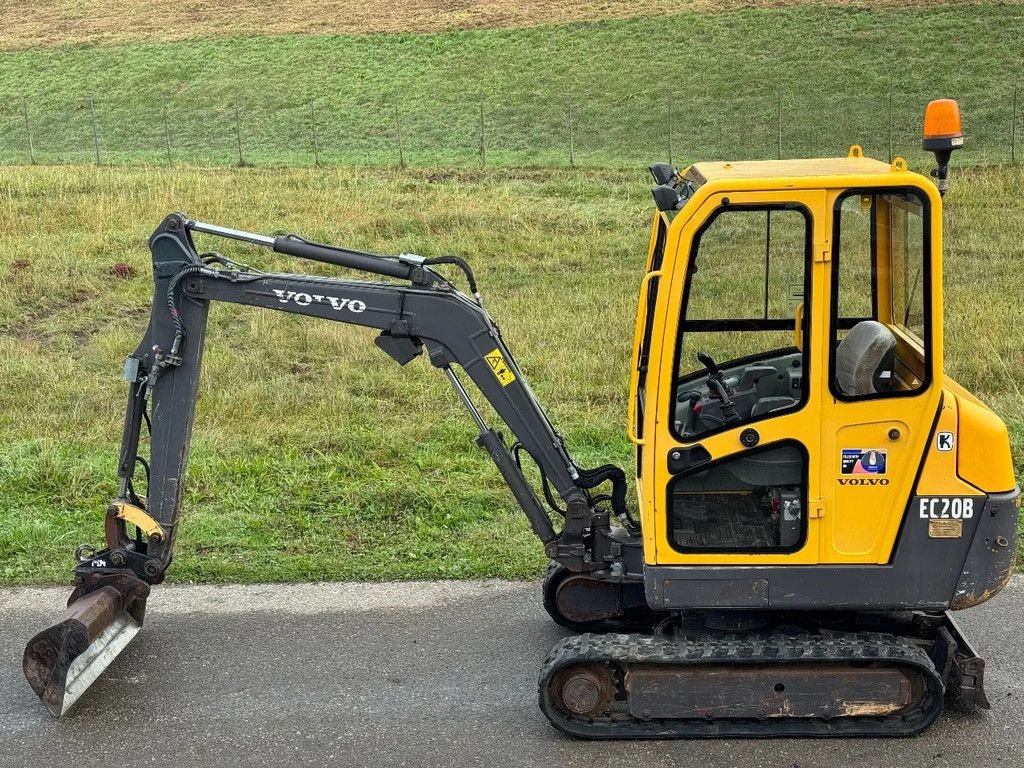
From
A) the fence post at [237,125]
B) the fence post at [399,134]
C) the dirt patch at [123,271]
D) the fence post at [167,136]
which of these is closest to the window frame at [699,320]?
the dirt patch at [123,271]

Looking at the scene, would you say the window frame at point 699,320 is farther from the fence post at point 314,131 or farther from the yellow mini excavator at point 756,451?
the fence post at point 314,131

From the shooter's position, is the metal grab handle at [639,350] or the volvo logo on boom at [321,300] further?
the volvo logo on boom at [321,300]

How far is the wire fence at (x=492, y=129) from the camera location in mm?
27828

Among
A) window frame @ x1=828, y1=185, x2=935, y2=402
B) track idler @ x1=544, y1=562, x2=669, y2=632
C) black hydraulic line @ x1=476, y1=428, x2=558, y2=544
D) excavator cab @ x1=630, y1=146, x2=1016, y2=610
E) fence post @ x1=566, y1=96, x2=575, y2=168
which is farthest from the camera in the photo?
fence post @ x1=566, y1=96, x2=575, y2=168

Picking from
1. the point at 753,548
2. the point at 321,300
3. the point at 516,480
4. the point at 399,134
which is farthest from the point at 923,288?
the point at 399,134

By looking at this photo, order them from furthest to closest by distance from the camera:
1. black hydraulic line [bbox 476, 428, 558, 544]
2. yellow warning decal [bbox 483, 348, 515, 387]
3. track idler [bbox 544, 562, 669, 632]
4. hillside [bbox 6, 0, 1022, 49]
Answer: hillside [bbox 6, 0, 1022, 49], track idler [bbox 544, 562, 669, 632], black hydraulic line [bbox 476, 428, 558, 544], yellow warning decal [bbox 483, 348, 515, 387]

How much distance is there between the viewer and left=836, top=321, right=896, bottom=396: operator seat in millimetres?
5281

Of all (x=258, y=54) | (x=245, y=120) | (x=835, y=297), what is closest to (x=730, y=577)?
(x=835, y=297)

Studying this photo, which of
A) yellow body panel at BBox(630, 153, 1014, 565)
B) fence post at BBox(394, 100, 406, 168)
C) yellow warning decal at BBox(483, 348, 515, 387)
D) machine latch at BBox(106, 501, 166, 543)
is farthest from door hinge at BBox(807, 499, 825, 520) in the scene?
fence post at BBox(394, 100, 406, 168)

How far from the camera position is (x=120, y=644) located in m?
6.24

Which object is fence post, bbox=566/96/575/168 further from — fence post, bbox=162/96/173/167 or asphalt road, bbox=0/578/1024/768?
asphalt road, bbox=0/578/1024/768

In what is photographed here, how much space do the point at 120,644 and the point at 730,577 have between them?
125 inches

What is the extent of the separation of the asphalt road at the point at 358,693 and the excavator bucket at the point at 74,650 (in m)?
0.16

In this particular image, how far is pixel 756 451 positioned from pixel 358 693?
7.83 feet
